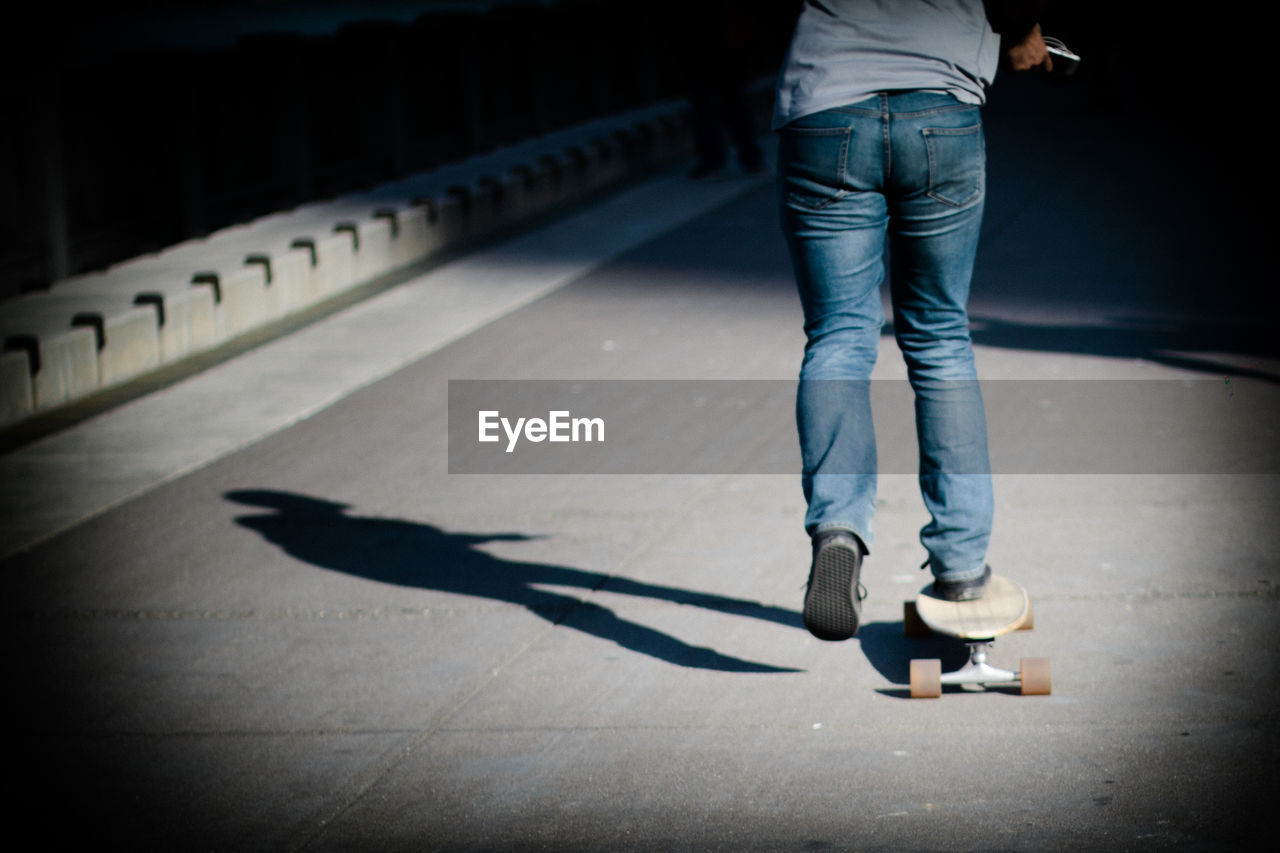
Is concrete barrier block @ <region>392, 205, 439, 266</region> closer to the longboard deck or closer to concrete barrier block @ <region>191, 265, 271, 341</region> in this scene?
concrete barrier block @ <region>191, 265, 271, 341</region>

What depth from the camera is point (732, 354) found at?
883 cm

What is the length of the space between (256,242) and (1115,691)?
7854mm

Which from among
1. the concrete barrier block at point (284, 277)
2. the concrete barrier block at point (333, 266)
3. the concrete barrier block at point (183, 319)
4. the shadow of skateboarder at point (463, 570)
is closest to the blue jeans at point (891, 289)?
the shadow of skateboarder at point (463, 570)

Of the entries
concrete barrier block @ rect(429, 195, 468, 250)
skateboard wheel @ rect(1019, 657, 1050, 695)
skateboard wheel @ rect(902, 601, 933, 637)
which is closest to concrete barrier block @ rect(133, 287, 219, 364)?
concrete barrier block @ rect(429, 195, 468, 250)

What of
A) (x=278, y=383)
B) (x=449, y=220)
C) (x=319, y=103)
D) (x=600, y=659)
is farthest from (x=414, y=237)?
(x=600, y=659)

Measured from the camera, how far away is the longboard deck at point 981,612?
4332mm

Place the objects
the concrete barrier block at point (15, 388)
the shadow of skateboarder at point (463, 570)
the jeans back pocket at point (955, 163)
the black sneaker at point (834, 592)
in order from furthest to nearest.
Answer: the concrete barrier block at point (15, 388), the shadow of skateboarder at point (463, 570), the jeans back pocket at point (955, 163), the black sneaker at point (834, 592)

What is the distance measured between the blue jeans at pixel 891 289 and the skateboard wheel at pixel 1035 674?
25 cm

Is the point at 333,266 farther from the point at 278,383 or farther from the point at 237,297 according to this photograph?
the point at 278,383

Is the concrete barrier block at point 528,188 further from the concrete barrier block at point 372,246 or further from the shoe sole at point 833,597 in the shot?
the shoe sole at point 833,597

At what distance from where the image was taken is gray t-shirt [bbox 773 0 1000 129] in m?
4.18

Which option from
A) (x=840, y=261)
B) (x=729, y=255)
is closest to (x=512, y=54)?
(x=729, y=255)

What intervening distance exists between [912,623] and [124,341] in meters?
5.21

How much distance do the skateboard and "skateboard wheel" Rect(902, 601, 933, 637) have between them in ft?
0.97
